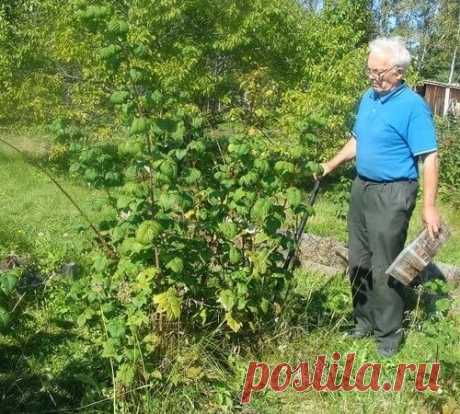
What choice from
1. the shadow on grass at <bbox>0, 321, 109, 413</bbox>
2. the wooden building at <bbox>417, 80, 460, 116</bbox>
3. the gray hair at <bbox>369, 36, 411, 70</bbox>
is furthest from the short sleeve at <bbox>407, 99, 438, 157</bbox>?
the wooden building at <bbox>417, 80, 460, 116</bbox>

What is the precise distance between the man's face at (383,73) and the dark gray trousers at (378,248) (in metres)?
0.59

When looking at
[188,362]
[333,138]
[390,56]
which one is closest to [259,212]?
[188,362]

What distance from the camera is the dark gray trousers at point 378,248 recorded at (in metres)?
3.90

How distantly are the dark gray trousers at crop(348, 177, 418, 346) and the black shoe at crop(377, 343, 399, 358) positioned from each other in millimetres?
30

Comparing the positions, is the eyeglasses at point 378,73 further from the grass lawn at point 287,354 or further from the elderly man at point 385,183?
the grass lawn at point 287,354

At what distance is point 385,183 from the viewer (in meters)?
3.92

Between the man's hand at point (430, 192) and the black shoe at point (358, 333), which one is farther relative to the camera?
the black shoe at point (358, 333)

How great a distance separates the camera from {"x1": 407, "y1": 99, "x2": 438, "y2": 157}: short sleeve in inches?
145

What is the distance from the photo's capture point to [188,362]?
3.22 m

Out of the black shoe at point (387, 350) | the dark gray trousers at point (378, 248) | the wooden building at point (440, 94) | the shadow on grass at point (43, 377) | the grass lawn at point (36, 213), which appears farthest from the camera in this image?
the wooden building at point (440, 94)

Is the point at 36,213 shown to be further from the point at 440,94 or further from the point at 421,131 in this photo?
the point at 440,94

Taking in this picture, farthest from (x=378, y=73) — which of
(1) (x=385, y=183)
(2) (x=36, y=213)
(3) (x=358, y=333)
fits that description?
(2) (x=36, y=213)

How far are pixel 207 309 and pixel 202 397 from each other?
1.68 feet

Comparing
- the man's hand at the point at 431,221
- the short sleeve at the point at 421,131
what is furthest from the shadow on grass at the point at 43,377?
the short sleeve at the point at 421,131
